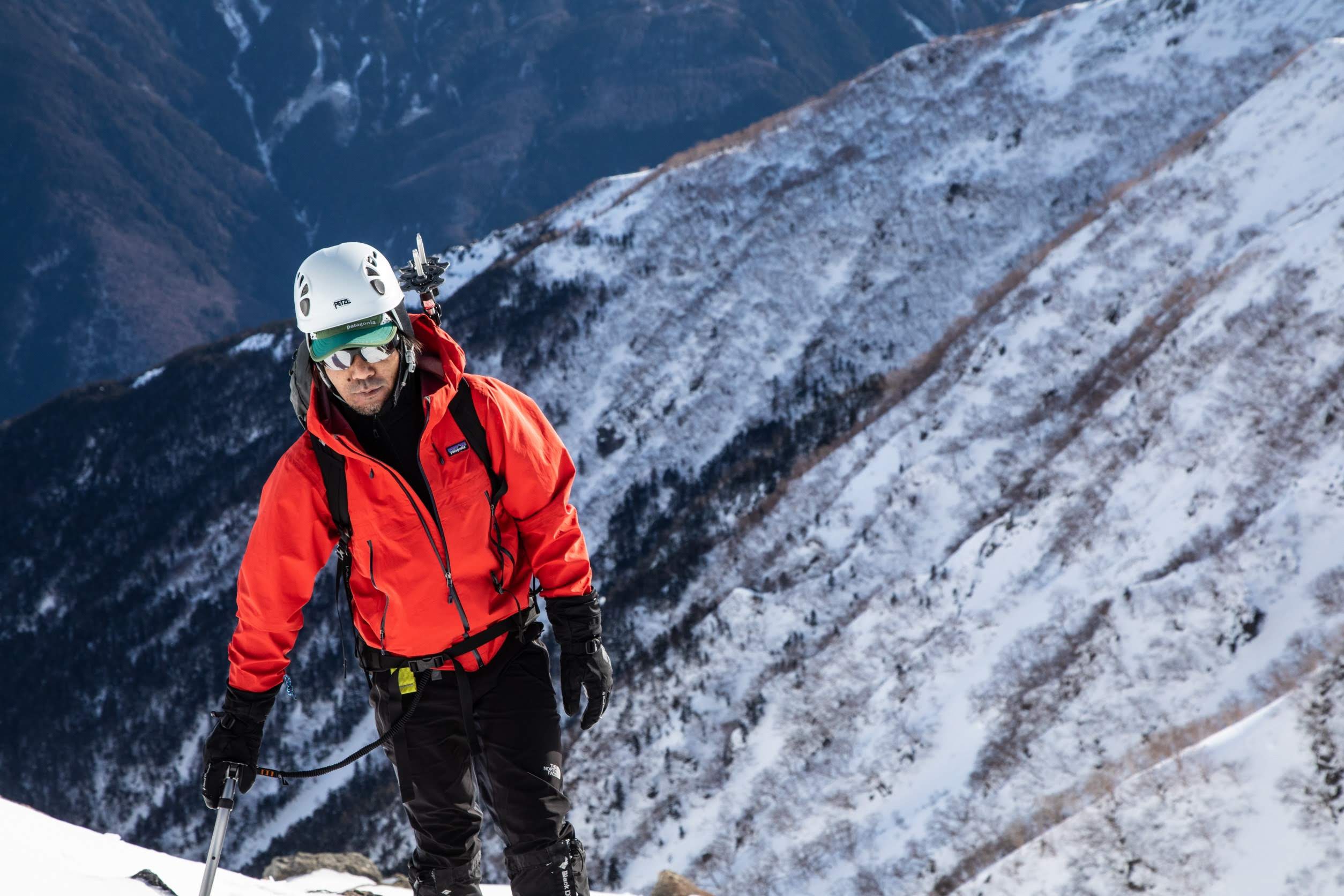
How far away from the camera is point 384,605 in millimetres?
5852

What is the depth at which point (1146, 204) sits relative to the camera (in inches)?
1891

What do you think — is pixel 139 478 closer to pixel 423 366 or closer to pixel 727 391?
pixel 727 391

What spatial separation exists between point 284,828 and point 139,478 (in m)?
69.9

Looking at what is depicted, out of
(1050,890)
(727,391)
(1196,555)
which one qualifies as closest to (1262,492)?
(1196,555)

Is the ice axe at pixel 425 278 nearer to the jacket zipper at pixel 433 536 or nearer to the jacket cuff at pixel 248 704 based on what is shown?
the jacket zipper at pixel 433 536

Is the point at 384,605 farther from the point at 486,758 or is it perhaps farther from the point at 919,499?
the point at 919,499

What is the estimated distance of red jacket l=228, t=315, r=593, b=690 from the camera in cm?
552

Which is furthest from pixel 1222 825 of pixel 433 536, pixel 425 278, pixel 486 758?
pixel 425 278

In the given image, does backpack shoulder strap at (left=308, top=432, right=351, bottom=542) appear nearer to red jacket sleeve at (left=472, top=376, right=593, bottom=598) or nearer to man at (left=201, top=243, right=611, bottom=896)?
man at (left=201, top=243, right=611, bottom=896)

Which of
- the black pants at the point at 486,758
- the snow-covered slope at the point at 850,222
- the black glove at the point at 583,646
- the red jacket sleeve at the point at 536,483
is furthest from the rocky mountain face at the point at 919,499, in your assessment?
the red jacket sleeve at the point at 536,483

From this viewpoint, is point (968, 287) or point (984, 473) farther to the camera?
point (968, 287)

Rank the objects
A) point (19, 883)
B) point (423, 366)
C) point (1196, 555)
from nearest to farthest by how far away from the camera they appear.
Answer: point (423, 366)
point (19, 883)
point (1196, 555)

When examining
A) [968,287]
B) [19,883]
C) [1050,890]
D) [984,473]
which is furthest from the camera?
[968,287]

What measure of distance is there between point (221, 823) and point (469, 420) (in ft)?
9.64
